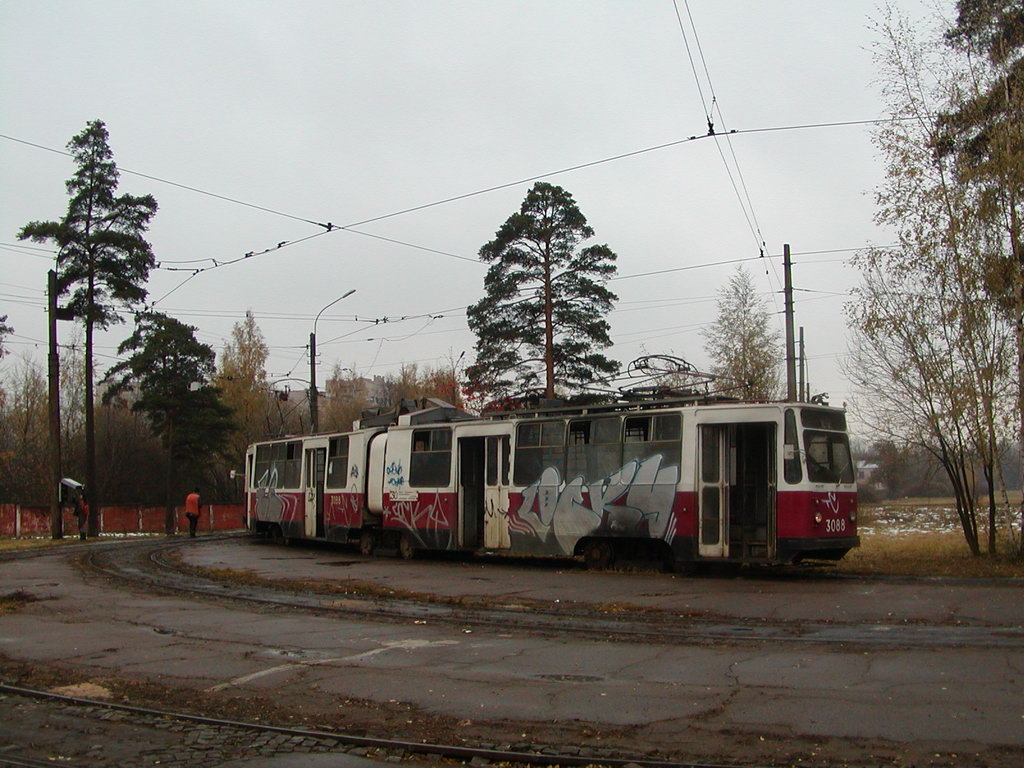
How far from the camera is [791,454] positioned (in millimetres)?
16094

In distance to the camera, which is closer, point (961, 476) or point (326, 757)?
point (326, 757)

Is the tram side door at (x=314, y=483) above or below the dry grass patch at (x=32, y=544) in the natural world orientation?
above

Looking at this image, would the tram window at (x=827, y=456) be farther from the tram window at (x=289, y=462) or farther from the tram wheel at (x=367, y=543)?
the tram window at (x=289, y=462)

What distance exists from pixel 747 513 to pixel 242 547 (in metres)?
15.8

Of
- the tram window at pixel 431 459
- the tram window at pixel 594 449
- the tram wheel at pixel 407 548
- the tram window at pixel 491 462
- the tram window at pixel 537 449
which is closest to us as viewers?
the tram window at pixel 594 449

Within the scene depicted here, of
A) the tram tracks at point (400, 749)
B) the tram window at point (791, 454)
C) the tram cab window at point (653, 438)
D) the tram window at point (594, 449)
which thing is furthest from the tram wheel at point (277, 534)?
the tram tracks at point (400, 749)

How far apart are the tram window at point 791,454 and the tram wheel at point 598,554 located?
156 inches

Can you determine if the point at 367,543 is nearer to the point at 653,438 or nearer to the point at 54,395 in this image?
the point at 653,438

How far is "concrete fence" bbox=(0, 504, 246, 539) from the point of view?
44.0m

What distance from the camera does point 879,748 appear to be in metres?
6.20

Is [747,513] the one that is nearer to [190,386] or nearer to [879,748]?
[879,748]

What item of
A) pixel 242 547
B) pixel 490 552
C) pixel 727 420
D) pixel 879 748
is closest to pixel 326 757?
pixel 879 748

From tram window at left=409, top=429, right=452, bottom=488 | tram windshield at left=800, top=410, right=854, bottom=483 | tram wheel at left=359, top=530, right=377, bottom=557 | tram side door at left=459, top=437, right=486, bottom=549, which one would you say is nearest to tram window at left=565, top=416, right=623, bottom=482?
tram side door at left=459, top=437, right=486, bottom=549

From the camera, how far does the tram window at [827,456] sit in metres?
16.2
